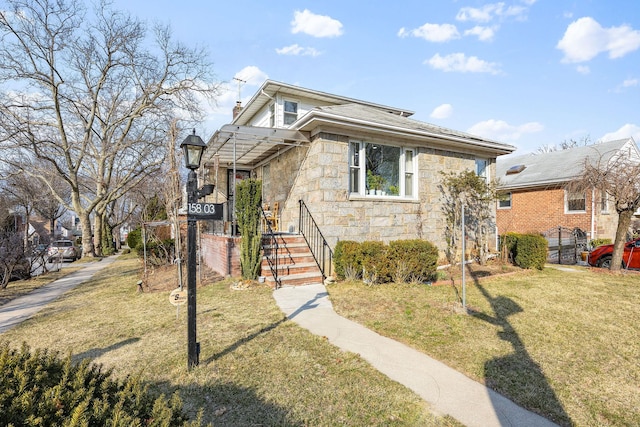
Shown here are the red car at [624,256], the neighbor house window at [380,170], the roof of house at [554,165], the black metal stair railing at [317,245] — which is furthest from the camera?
the roof of house at [554,165]

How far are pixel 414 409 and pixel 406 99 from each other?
598 inches

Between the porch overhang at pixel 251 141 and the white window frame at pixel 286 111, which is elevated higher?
the white window frame at pixel 286 111

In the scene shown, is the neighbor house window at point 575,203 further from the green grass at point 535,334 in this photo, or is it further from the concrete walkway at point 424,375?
the concrete walkway at point 424,375

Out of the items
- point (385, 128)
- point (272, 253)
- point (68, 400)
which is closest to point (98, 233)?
point (272, 253)

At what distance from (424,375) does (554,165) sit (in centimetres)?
1943

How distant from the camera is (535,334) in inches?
173

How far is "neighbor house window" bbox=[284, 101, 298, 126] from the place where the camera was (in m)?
12.2

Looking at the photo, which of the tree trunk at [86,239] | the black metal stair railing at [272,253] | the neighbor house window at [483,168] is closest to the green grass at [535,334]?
the black metal stair railing at [272,253]

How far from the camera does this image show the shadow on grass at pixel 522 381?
2.71 metres

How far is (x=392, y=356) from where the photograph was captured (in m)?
3.69

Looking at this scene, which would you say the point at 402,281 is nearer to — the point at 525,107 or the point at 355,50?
the point at 355,50

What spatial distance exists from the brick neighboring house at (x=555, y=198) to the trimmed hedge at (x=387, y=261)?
971cm

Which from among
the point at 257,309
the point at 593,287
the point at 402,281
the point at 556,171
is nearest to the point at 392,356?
the point at 257,309

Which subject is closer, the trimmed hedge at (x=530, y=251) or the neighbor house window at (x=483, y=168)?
the trimmed hedge at (x=530, y=251)
